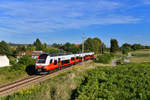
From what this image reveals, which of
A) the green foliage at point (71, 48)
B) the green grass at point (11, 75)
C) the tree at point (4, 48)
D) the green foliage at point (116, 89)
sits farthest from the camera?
the tree at point (4, 48)

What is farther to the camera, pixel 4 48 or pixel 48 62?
pixel 4 48

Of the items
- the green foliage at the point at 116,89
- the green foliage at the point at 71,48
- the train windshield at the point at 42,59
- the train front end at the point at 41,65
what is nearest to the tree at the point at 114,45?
the green foliage at the point at 71,48

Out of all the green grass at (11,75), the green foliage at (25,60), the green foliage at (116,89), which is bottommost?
the green grass at (11,75)

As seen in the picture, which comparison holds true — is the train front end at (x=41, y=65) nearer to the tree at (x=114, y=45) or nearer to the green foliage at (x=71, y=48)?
the green foliage at (x=71, y=48)

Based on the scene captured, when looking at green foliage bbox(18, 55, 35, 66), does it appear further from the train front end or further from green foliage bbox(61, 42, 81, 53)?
green foliage bbox(61, 42, 81, 53)

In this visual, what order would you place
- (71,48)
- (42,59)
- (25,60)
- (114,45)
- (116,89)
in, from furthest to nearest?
1. (114,45)
2. (71,48)
3. (25,60)
4. (42,59)
5. (116,89)

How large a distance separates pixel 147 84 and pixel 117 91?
210cm

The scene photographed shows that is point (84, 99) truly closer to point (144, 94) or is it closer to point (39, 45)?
point (144, 94)

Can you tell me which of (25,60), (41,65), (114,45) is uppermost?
(114,45)

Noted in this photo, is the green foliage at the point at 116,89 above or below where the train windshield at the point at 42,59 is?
below

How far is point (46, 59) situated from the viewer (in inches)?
867

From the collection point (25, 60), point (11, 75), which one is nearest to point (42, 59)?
point (11, 75)

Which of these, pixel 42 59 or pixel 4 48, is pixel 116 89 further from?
pixel 4 48

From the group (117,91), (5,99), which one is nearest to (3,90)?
(5,99)
